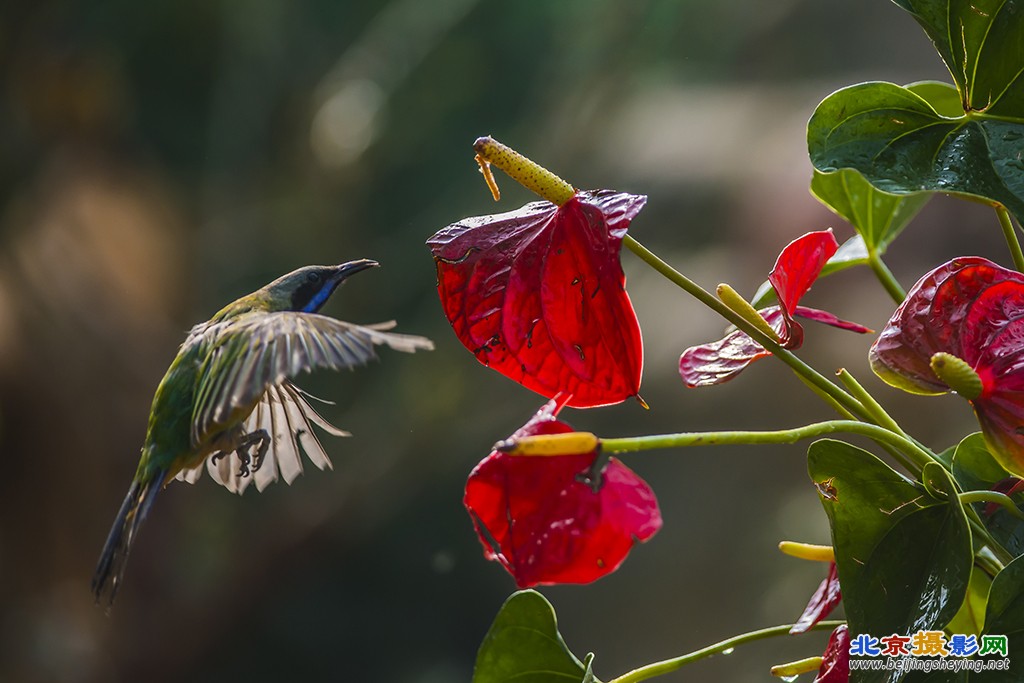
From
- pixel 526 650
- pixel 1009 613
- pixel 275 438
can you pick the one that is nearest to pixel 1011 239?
pixel 1009 613

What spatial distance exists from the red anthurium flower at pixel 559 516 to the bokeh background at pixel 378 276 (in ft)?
6.65

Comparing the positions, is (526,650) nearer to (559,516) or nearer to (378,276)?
(559,516)

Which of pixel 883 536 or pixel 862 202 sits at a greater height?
pixel 862 202

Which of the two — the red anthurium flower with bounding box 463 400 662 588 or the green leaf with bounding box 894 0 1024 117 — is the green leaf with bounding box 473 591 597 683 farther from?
the green leaf with bounding box 894 0 1024 117

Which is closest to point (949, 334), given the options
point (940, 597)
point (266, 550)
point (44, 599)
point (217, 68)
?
point (940, 597)

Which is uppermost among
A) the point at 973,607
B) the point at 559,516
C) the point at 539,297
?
the point at 539,297

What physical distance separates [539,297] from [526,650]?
19 cm

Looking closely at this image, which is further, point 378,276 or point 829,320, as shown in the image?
point 378,276

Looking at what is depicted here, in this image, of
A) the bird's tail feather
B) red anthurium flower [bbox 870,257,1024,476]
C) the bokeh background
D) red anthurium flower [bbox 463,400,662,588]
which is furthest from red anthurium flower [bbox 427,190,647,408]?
the bokeh background

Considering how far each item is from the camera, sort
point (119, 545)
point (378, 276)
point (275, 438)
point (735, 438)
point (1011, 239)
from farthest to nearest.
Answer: point (378, 276)
point (275, 438)
point (119, 545)
point (1011, 239)
point (735, 438)

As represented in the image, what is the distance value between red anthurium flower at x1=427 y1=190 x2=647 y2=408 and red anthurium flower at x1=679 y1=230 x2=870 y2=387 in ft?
0.18

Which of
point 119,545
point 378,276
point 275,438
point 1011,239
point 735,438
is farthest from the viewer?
point 378,276

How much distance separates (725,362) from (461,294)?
142 mm

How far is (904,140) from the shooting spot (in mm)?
463
